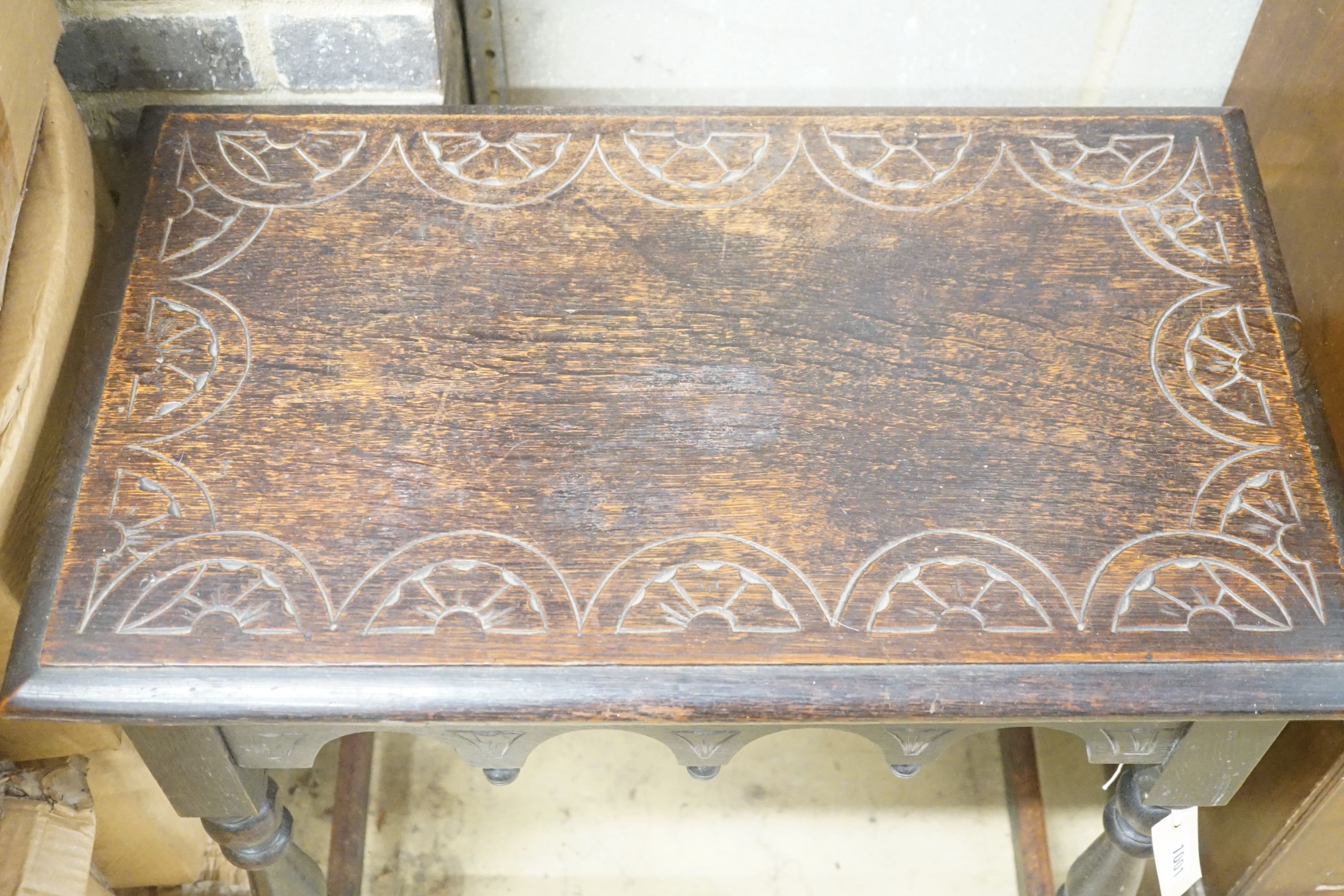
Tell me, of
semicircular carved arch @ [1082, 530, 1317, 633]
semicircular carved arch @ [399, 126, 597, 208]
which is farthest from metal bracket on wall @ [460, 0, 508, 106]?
semicircular carved arch @ [1082, 530, 1317, 633]

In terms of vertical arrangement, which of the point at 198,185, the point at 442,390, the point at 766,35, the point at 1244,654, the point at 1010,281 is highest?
the point at 766,35

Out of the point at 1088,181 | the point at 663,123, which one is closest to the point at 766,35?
the point at 663,123

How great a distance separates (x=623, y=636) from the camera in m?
0.81

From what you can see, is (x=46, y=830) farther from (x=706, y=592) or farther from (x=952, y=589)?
(x=952, y=589)

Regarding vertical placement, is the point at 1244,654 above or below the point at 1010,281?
below

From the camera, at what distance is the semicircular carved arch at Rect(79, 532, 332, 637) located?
0.80 meters

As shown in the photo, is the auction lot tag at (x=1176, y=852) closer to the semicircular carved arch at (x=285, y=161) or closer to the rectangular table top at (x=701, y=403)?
the rectangular table top at (x=701, y=403)

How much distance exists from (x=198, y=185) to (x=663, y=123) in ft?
1.51

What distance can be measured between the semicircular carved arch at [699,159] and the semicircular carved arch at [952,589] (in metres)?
0.40

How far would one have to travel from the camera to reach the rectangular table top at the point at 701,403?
812mm

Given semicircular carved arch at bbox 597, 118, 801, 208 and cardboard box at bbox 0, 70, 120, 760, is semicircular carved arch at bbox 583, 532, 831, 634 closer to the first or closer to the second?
semicircular carved arch at bbox 597, 118, 801, 208

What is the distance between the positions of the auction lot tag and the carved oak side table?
0.03 meters

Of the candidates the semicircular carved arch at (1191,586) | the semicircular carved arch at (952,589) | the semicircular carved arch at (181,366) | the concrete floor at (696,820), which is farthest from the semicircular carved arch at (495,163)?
the concrete floor at (696,820)

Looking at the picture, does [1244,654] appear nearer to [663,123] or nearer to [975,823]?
[663,123]
